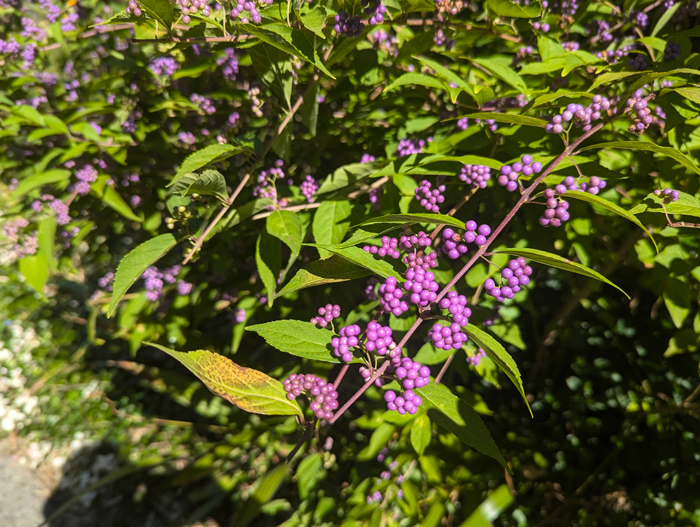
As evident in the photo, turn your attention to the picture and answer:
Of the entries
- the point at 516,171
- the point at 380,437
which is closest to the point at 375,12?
the point at 516,171

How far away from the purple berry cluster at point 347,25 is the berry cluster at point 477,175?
0.58 m

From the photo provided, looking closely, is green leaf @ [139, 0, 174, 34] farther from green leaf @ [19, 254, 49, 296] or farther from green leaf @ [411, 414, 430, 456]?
green leaf @ [19, 254, 49, 296]

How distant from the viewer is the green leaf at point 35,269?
2438mm

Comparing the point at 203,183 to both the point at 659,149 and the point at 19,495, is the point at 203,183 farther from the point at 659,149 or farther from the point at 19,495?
the point at 19,495

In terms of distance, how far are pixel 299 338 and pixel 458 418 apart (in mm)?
493

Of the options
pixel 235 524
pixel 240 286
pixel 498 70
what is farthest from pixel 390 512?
pixel 498 70

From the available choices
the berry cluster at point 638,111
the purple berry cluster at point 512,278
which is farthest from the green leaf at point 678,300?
the purple berry cluster at point 512,278

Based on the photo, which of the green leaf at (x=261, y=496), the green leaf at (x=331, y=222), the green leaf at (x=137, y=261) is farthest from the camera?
the green leaf at (x=261, y=496)

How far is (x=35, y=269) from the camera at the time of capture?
8.09ft

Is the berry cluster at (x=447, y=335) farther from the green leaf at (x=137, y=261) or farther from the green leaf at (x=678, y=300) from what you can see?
the green leaf at (x=678, y=300)

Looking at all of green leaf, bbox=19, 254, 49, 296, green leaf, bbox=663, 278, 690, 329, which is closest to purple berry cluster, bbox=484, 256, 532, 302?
green leaf, bbox=663, 278, 690, 329

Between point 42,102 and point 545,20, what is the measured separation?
8.97ft

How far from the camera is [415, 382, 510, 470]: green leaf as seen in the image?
1137mm

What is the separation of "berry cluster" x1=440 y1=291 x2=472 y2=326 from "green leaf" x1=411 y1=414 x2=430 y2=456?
83cm
